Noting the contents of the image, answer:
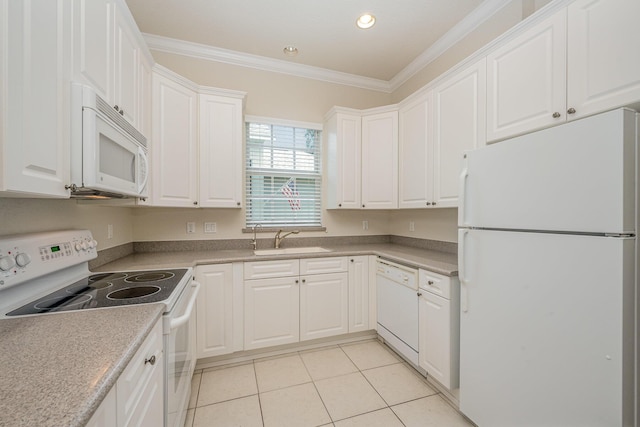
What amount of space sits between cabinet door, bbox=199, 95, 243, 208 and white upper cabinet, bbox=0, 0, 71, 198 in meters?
1.31

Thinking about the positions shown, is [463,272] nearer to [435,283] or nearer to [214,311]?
[435,283]

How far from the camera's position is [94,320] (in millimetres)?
918

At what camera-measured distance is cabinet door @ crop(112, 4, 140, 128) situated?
146cm

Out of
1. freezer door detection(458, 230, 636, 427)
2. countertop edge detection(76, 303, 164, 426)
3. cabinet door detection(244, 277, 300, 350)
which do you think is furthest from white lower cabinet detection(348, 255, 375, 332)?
countertop edge detection(76, 303, 164, 426)

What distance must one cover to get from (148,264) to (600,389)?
2.48 meters

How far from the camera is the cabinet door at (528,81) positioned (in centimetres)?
137

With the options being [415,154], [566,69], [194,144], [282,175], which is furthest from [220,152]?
[566,69]

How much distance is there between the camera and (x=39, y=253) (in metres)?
1.17

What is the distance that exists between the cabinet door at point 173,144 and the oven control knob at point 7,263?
3.35 ft

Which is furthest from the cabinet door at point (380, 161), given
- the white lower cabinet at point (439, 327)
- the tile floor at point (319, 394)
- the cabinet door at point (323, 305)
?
the tile floor at point (319, 394)

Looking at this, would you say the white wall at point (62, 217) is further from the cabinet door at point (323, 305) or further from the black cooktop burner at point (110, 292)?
the cabinet door at point (323, 305)

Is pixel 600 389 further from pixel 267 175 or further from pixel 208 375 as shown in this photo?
pixel 267 175

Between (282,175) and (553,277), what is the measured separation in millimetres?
2418

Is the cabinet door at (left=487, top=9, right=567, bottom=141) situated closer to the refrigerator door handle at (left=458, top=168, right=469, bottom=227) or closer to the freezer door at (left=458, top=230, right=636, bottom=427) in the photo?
the refrigerator door handle at (left=458, top=168, right=469, bottom=227)
